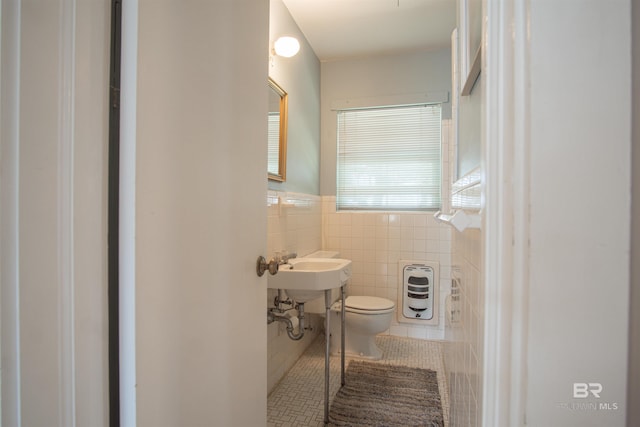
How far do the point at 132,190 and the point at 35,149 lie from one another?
143 mm

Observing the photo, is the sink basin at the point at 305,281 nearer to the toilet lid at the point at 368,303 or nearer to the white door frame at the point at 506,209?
the toilet lid at the point at 368,303

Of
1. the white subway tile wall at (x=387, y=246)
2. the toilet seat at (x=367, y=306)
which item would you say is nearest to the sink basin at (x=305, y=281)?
the toilet seat at (x=367, y=306)

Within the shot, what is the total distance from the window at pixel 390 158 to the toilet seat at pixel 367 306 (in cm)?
92

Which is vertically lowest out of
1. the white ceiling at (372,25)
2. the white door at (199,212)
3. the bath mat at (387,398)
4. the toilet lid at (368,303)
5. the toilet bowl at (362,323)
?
the bath mat at (387,398)

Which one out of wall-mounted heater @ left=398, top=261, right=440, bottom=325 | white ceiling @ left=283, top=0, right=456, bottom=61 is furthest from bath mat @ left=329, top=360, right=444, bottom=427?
white ceiling @ left=283, top=0, right=456, bottom=61

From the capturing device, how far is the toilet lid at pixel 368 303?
2238mm

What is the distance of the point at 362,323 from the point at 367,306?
13 cm

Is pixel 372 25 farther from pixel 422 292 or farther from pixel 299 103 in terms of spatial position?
pixel 422 292

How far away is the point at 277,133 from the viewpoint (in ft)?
6.69

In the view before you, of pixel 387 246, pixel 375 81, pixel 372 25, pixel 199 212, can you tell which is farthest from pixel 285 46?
pixel 387 246

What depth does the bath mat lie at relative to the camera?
165 centimetres

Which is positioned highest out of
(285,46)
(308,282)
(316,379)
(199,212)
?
(285,46)

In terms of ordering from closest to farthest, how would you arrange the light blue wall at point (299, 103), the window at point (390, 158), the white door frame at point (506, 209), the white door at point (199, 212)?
the white door frame at point (506, 209) < the white door at point (199, 212) < the light blue wall at point (299, 103) < the window at point (390, 158)

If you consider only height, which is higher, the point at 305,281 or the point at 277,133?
the point at 277,133
